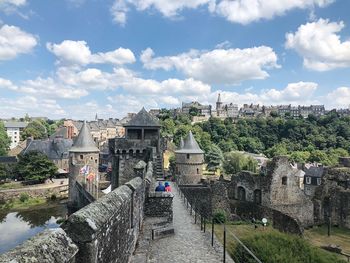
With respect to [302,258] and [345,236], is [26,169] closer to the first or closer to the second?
[345,236]

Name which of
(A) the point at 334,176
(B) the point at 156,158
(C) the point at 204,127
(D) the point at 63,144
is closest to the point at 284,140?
(C) the point at 204,127

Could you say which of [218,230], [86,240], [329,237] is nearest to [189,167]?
[329,237]

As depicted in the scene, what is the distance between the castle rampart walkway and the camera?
9945 millimetres

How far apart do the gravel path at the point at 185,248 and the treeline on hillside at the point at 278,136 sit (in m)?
66.3

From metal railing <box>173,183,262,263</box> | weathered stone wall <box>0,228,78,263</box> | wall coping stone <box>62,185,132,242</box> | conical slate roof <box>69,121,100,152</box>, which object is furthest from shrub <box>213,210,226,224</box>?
weathered stone wall <box>0,228,78,263</box>

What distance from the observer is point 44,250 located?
2.81 metres

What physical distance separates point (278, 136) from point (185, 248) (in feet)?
329

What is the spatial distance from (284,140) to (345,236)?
7619 cm

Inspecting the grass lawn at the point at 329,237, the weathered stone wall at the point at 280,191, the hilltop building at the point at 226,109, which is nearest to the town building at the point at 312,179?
the weathered stone wall at the point at 280,191

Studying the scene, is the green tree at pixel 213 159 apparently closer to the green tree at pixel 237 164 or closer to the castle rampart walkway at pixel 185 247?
the green tree at pixel 237 164

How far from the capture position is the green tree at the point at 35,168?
172ft

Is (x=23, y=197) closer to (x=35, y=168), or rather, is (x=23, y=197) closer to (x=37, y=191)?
(x=37, y=191)

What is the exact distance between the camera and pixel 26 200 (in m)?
46.2

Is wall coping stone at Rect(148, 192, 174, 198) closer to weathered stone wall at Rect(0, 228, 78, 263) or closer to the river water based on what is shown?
weathered stone wall at Rect(0, 228, 78, 263)
